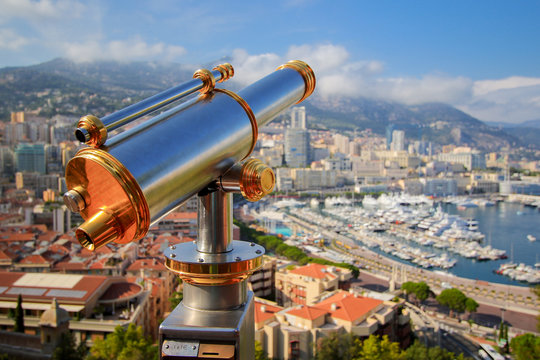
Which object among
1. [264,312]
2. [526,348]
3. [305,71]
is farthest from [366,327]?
[305,71]

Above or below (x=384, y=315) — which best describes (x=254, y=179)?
above

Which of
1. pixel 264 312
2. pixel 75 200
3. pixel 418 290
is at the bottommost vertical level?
pixel 418 290

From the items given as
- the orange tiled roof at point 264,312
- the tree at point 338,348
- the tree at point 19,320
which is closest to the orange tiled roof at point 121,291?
the tree at point 19,320

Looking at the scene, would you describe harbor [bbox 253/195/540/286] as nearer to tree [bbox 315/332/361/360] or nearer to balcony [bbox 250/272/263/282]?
balcony [bbox 250/272/263/282]

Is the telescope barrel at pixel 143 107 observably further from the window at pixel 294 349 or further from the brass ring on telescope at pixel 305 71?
the window at pixel 294 349

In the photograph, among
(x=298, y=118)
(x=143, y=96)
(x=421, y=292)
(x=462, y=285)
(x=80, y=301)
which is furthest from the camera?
(x=298, y=118)

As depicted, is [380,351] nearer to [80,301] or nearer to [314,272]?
[314,272]

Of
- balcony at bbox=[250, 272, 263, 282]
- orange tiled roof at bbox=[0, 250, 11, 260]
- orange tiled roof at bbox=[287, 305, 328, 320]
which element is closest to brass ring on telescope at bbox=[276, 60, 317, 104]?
orange tiled roof at bbox=[287, 305, 328, 320]

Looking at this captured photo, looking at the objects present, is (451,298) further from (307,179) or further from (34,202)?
(307,179)
